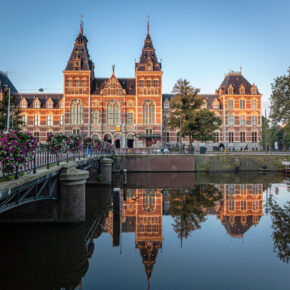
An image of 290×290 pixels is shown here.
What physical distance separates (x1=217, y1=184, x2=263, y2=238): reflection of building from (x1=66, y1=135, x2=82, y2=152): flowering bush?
940cm

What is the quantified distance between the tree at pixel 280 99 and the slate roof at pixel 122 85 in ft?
81.8

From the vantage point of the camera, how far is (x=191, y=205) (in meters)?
15.7

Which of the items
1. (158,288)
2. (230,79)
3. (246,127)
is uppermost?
(230,79)

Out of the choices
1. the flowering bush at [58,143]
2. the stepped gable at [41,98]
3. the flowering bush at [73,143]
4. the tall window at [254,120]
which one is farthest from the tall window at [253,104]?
the flowering bush at [58,143]

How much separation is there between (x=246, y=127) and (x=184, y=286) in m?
49.6

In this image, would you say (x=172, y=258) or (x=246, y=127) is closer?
(x=172, y=258)

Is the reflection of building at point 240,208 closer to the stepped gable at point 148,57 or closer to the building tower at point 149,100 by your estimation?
the building tower at point 149,100

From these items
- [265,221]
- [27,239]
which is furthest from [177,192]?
[27,239]

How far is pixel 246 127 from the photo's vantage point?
167 feet

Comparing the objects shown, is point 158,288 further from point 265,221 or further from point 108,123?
point 108,123

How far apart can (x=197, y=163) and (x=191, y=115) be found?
797 cm

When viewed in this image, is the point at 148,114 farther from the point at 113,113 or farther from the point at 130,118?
the point at 113,113

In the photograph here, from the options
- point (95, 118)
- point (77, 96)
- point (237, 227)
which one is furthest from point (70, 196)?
point (77, 96)

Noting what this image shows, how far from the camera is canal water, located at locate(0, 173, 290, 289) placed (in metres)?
7.05
